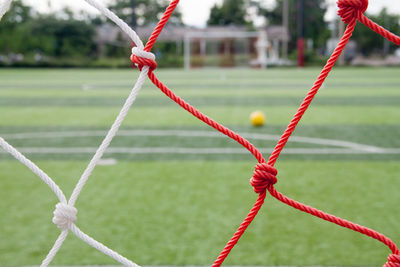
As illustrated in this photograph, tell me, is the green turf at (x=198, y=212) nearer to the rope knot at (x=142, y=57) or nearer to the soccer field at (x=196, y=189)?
the soccer field at (x=196, y=189)

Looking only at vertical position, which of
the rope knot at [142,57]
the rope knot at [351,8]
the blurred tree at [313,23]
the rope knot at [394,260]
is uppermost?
the blurred tree at [313,23]

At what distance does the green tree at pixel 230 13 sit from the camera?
50.9 metres

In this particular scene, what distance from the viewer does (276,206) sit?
11.4 ft

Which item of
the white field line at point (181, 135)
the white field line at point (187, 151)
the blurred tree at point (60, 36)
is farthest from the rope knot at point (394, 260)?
the blurred tree at point (60, 36)

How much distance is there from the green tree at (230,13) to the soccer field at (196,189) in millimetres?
44894

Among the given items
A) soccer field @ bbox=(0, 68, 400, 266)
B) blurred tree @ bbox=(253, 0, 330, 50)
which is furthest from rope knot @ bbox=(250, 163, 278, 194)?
blurred tree @ bbox=(253, 0, 330, 50)

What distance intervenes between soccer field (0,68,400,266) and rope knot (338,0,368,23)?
1.66 meters

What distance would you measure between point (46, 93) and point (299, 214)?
1027 centimetres

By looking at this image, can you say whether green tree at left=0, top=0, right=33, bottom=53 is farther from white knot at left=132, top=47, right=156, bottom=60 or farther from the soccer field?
white knot at left=132, top=47, right=156, bottom=60

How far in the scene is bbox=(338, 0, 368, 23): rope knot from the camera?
124 centimetres

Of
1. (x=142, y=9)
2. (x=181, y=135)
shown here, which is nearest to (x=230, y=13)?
(x=142, y=9)

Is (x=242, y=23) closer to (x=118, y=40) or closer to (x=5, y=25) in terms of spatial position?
(x=118, y=40)

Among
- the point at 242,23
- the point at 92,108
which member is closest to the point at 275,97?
the point at 92,108

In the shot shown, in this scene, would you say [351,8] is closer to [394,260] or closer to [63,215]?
[394,260]
